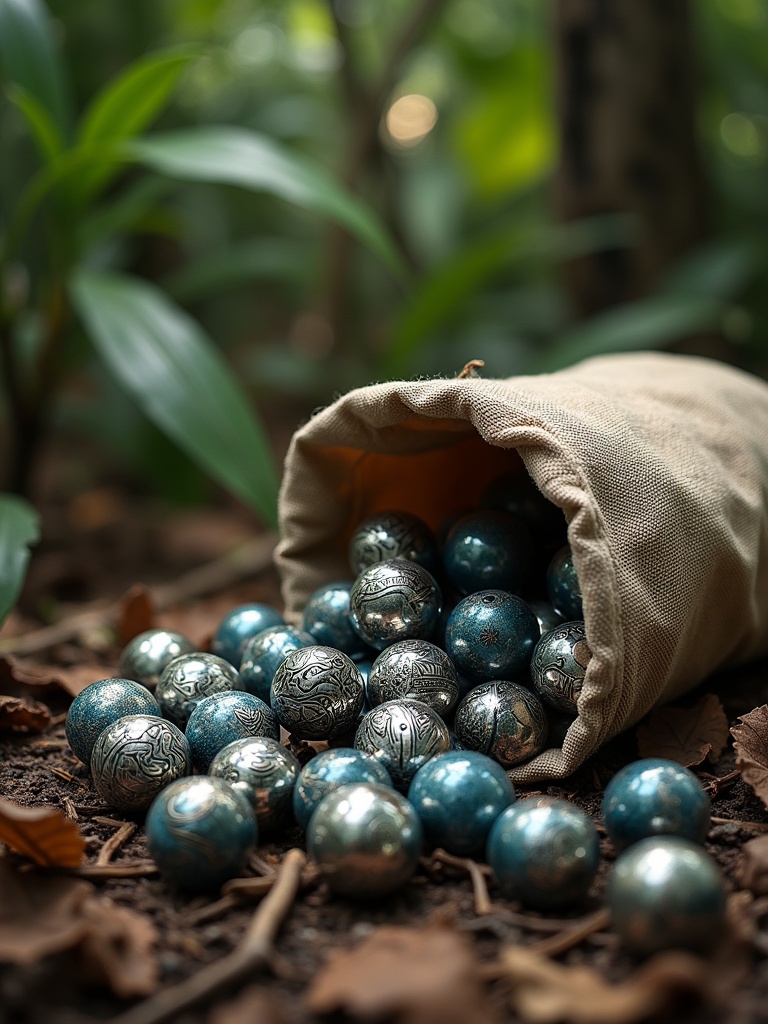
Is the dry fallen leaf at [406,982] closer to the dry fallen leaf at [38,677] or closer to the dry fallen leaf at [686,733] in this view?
the dry fallen leaf at [686,733]

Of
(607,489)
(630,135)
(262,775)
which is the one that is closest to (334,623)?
(262,775)

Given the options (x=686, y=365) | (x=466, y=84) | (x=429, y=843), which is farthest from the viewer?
(x=466, y=84)

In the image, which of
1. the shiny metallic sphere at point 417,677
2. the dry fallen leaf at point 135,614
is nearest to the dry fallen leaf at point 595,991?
the shiny metallic sphere at point 417,677

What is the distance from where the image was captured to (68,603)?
208cm

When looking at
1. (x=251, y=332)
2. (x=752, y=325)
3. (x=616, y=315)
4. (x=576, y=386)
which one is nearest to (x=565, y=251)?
(x=616, y=315)

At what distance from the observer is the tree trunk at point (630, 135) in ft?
7.76

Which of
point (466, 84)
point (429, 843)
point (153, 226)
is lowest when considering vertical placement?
point (429, 843)

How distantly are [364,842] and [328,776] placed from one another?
0.12 meters

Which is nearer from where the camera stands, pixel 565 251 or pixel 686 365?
pixel 686 365

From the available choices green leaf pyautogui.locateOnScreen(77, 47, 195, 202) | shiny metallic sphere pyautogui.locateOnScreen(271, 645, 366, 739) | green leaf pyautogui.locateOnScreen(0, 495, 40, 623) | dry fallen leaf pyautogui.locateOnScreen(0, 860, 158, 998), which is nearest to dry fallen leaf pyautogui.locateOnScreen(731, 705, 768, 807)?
shiny metallic sphere pyautogui.locateOnScreen(271, 645, 366, 739)

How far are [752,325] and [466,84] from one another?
1435mm

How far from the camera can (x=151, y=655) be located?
1.33 metres

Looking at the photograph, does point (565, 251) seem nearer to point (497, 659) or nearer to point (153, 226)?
point (153, 226)

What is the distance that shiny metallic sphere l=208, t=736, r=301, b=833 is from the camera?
1.04 meters
